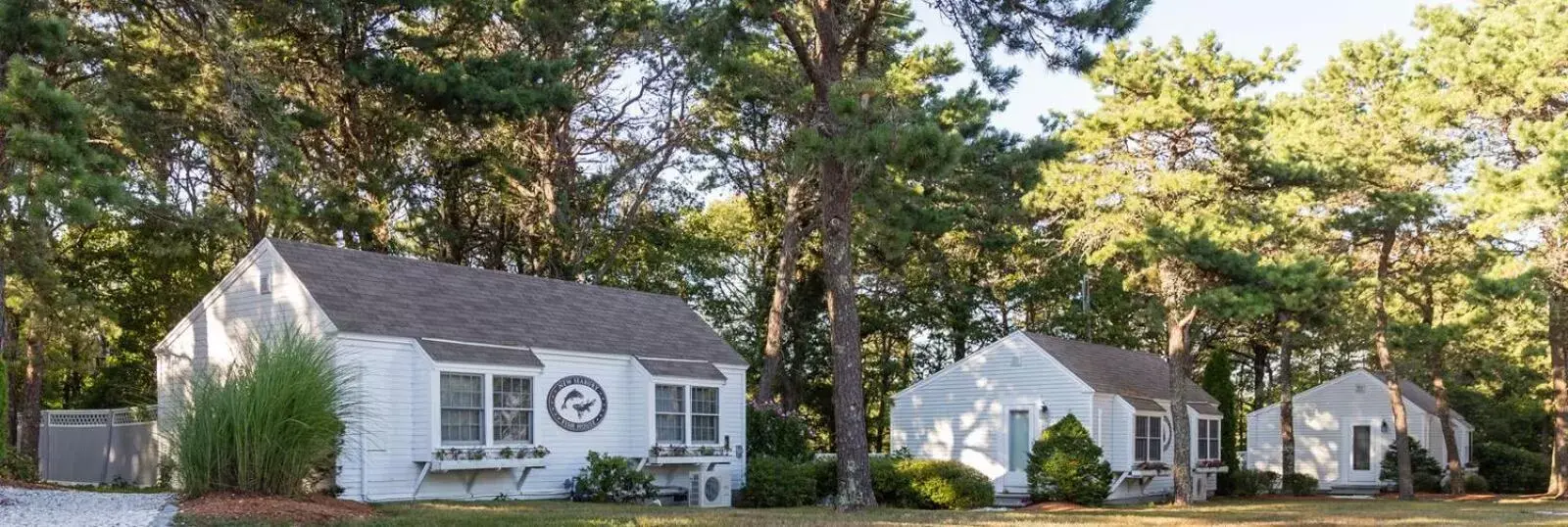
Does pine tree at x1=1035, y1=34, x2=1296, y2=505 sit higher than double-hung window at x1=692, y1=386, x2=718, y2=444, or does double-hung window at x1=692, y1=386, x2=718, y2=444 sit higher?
pine tree at x1=1035, y1=34, x2=1296, y2=505

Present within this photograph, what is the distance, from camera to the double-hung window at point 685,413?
21859mm

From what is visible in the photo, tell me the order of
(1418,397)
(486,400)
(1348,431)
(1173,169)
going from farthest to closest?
(1418,397), (1348,431), (1173,169), (486,400)

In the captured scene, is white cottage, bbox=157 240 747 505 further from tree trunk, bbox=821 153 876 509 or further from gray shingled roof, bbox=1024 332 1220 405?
gray shingled roof, bbox=1024 332 1220 405

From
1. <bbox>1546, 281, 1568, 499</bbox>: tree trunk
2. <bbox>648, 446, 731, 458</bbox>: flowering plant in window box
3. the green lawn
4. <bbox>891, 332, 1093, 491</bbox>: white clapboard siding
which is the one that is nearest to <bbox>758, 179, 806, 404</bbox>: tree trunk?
<bbox>891, 332, 1093, 491</bbox>: white clapboard siding

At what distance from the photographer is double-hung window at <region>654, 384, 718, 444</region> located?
21859 millimetres

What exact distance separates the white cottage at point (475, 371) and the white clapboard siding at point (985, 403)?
6519mm

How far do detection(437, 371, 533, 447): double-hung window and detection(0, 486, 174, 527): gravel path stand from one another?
188 inches

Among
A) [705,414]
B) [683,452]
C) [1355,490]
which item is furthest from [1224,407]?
[683,452]

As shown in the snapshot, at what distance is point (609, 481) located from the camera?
66.5 feet

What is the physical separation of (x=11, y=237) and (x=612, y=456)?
34.6ft

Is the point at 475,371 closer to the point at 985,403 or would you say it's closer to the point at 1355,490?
the point at 985,403

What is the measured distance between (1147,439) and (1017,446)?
10.0 ft

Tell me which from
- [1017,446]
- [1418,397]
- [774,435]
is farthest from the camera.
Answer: [1418,397]

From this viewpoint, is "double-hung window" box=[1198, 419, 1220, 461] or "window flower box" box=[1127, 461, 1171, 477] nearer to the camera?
"window flower box" box=[1127, 461, 1171, 477]
